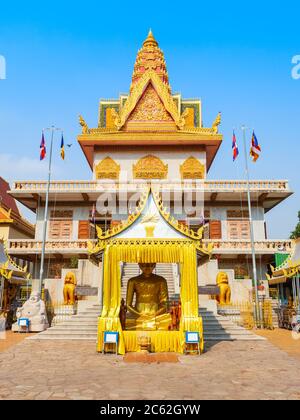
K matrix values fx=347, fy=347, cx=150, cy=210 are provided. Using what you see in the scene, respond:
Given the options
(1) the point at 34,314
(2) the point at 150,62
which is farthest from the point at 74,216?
(2) the point at 150,62

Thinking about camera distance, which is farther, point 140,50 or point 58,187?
point 140,50

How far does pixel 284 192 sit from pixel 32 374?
23.0m

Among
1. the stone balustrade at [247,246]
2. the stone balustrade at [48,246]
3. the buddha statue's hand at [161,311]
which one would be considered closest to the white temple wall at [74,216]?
the stone balustrade at [48,246]

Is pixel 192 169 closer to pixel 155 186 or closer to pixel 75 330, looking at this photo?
pixel 155 186

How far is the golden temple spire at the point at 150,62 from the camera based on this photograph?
106 feet

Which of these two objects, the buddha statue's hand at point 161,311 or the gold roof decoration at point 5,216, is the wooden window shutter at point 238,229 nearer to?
the buddha statue's hand at point 161,311

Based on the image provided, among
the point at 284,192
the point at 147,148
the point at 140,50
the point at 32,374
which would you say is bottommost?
the point at 32,374

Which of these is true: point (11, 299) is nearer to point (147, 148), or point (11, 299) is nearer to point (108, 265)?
point (108, 265)

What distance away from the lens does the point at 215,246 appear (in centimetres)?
2408

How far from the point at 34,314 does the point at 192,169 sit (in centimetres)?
1773

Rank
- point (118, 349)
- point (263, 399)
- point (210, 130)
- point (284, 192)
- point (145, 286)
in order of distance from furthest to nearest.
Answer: point (210, 130), point (284, 192), point (145, 286), point (118, 349), point (263, 399)

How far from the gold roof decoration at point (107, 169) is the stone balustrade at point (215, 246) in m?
6.22

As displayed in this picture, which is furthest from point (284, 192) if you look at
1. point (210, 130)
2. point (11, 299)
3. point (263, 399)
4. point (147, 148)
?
point (263, 399)

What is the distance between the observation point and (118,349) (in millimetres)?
9148
